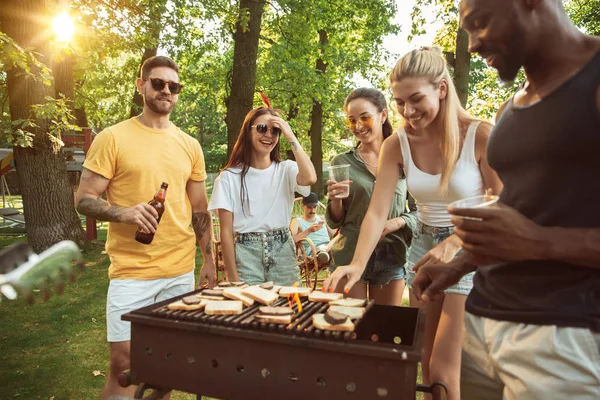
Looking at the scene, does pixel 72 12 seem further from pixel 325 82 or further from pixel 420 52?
pixel 325 82

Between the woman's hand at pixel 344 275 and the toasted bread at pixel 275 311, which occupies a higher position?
the woman's hand at pixel 344 275

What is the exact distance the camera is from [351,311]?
2.21 m

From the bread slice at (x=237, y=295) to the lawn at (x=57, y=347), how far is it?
1.61 metres

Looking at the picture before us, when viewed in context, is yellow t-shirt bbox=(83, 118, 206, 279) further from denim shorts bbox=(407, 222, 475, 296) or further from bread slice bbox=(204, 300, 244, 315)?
denim shorts bbox=(407, 222, 475, 296)

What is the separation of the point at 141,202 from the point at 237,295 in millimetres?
1170

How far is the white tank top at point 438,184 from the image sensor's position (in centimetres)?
241

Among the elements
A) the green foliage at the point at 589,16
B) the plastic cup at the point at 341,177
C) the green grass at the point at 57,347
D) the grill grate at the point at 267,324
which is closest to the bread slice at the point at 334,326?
the grill grate at the point at 267,324

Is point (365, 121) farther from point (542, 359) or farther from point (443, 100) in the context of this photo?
point (542, 359)

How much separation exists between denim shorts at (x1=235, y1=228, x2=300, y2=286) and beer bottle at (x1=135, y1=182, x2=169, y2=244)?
26.3 inches

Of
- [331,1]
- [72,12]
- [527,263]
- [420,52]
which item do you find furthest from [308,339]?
[331,1]

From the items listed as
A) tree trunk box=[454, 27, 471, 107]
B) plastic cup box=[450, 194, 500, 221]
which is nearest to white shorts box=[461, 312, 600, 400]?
plastic cup box=[450, 194, 500, 221]

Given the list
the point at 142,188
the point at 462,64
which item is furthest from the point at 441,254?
the point at 462,64

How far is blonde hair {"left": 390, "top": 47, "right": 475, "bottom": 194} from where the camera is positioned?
2.43 m

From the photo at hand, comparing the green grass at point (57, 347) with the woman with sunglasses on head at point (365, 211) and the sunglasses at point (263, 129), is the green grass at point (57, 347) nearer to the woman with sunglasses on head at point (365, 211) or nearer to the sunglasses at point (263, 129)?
the woman with sunglasses on head at point (365, 211)
